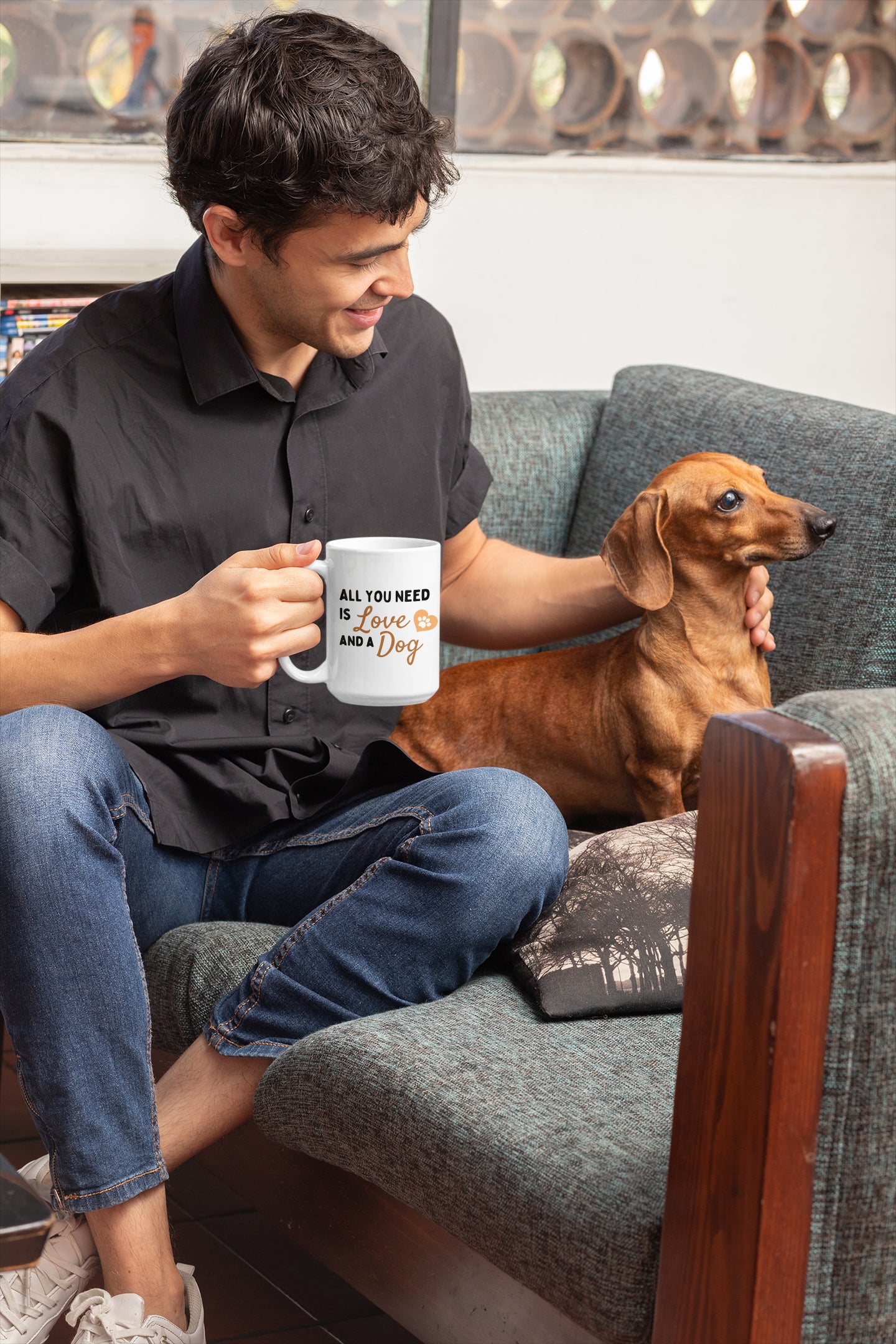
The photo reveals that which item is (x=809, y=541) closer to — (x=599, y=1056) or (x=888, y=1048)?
(x=599, y=1056)

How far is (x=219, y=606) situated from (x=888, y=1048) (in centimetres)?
67

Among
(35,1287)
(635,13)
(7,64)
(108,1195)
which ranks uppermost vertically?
(635,13)

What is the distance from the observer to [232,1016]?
1348 mm

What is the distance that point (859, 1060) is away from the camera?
862mm

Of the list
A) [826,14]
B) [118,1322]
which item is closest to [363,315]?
[118,1322]

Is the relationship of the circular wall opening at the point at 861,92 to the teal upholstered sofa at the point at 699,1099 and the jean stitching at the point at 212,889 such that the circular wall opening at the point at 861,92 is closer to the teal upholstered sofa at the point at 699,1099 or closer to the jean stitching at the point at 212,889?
the teal upholstered sofa at the point at 699,1099

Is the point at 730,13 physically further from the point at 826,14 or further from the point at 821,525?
the point at 821,525

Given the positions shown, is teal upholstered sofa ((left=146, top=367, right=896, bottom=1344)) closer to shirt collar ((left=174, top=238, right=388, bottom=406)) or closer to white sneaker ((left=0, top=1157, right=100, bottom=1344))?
white sneaker ((left=0, top=1157, right=100, bottom=1344))

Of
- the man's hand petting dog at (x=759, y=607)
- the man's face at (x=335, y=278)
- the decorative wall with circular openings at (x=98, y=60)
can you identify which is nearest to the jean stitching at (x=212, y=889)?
the man's face at (x=335, y=278)

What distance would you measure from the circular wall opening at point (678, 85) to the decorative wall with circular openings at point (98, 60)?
701 millimetres

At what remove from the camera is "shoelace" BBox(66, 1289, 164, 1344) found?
1191mm

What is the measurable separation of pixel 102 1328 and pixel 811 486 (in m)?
1.21

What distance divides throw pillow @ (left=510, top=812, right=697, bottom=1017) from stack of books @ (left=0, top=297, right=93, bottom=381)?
1.38 m

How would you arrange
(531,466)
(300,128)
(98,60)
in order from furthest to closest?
1. (98,60)
2. (531,466)
3. (300,128)
